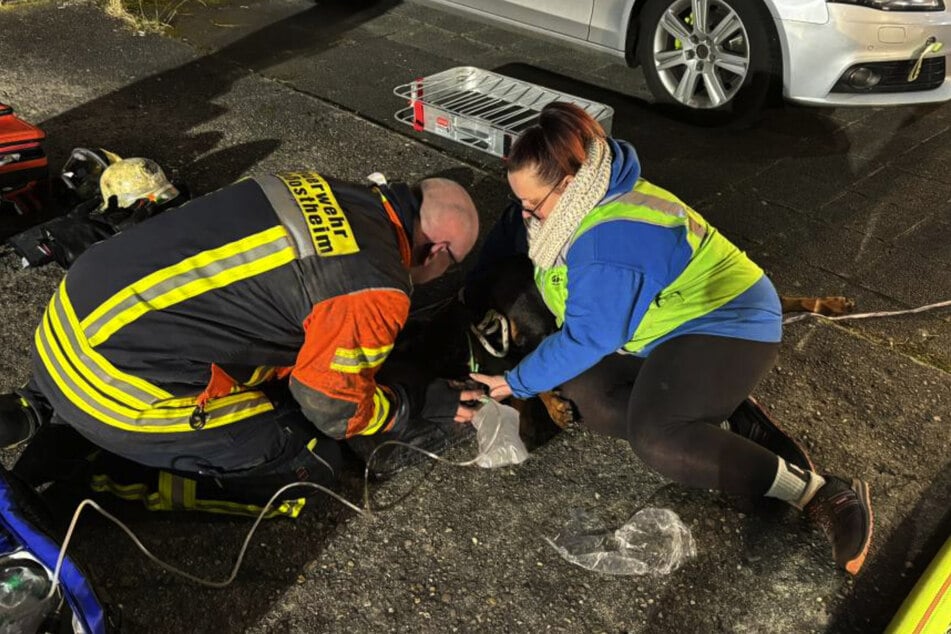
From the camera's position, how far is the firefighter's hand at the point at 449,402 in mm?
2775

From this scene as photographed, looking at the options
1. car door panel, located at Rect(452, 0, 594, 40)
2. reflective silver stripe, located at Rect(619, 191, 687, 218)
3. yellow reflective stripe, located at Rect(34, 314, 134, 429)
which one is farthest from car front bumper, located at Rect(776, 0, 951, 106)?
yellow reflective stripe, located at Rect(34, 314, 134, 429)

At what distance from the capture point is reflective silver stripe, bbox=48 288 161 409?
7.24 feet

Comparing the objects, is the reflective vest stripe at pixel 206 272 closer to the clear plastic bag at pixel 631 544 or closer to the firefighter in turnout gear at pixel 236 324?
the firefighter in turnout gear at pixel 236 324

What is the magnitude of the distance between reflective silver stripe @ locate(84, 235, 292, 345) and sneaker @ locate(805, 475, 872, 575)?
71.5 inches

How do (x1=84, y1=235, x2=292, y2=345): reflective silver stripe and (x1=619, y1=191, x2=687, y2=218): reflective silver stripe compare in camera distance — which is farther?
(x1=619, y1=191, x2=687, y2=218): reflective silver stripe

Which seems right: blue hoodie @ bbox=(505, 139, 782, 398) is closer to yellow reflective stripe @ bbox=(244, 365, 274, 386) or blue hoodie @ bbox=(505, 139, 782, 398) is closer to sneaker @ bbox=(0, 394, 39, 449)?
yellow reflective stripe @ bbox=(244, 365, 274, 386)

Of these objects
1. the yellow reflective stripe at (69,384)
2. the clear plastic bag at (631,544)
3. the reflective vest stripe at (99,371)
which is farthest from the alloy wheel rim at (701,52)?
the yellow reflective stripe at (69,384)

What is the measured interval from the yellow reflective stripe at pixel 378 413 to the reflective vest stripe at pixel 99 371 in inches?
23.5

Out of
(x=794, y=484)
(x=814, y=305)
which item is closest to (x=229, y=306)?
(x=794, y=484)

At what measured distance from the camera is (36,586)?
1871 millimetres

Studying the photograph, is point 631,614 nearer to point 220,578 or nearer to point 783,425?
point 783,425

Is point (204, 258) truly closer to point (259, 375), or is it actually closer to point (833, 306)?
point (259, 375)

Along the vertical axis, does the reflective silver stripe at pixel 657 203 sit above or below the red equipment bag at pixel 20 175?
above

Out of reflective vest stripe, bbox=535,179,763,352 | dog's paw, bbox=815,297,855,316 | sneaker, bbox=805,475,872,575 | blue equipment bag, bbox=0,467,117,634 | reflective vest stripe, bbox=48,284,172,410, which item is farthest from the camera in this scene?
dog's paw, bbox=815,297,855,316
